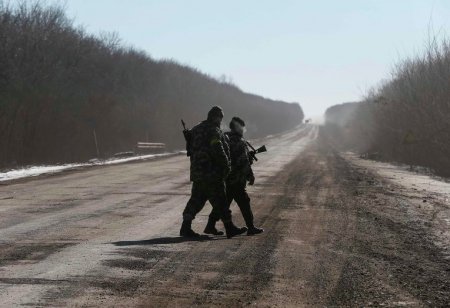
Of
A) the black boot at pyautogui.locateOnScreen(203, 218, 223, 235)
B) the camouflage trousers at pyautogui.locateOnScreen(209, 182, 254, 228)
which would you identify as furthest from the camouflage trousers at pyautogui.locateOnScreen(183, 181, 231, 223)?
the camouflage trousers at pyautogui.locateOnScreen(209, 182, 254, 228)

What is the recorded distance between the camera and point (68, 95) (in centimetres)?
4144

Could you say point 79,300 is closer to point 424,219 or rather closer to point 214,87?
point 424,219

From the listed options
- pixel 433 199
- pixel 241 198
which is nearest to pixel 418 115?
pixel 433 199

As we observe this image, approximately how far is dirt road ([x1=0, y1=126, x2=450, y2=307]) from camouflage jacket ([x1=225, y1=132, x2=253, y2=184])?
922 mm

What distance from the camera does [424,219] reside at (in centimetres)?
1203

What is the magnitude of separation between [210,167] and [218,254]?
5.41 feet

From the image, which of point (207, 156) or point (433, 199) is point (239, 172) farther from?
point (433, 199)

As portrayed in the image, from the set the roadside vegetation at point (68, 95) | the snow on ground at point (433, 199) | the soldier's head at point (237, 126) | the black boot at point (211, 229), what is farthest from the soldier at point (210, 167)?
the roadside vegetation at point (68, 95)

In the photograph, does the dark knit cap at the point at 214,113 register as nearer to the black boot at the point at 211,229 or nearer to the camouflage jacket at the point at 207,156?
the camouflage jacket at the point at 207,156

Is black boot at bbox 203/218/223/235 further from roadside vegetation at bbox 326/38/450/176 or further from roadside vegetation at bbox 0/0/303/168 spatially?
roadside vegetation at bbox 0/0/303/168

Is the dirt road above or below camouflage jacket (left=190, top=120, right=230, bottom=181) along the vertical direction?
below

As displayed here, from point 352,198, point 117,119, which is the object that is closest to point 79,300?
point 352,198

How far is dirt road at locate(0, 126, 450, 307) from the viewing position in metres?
5.95

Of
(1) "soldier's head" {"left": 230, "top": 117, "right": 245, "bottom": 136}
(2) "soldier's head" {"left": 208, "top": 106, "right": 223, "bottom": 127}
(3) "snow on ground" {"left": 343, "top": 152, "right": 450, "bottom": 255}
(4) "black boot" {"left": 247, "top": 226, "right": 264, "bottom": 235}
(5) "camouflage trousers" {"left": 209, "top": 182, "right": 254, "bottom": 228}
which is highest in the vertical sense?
(2) "soldier's head" {"left": 208, "top": 106, "right": 223, "bottom": 127}
